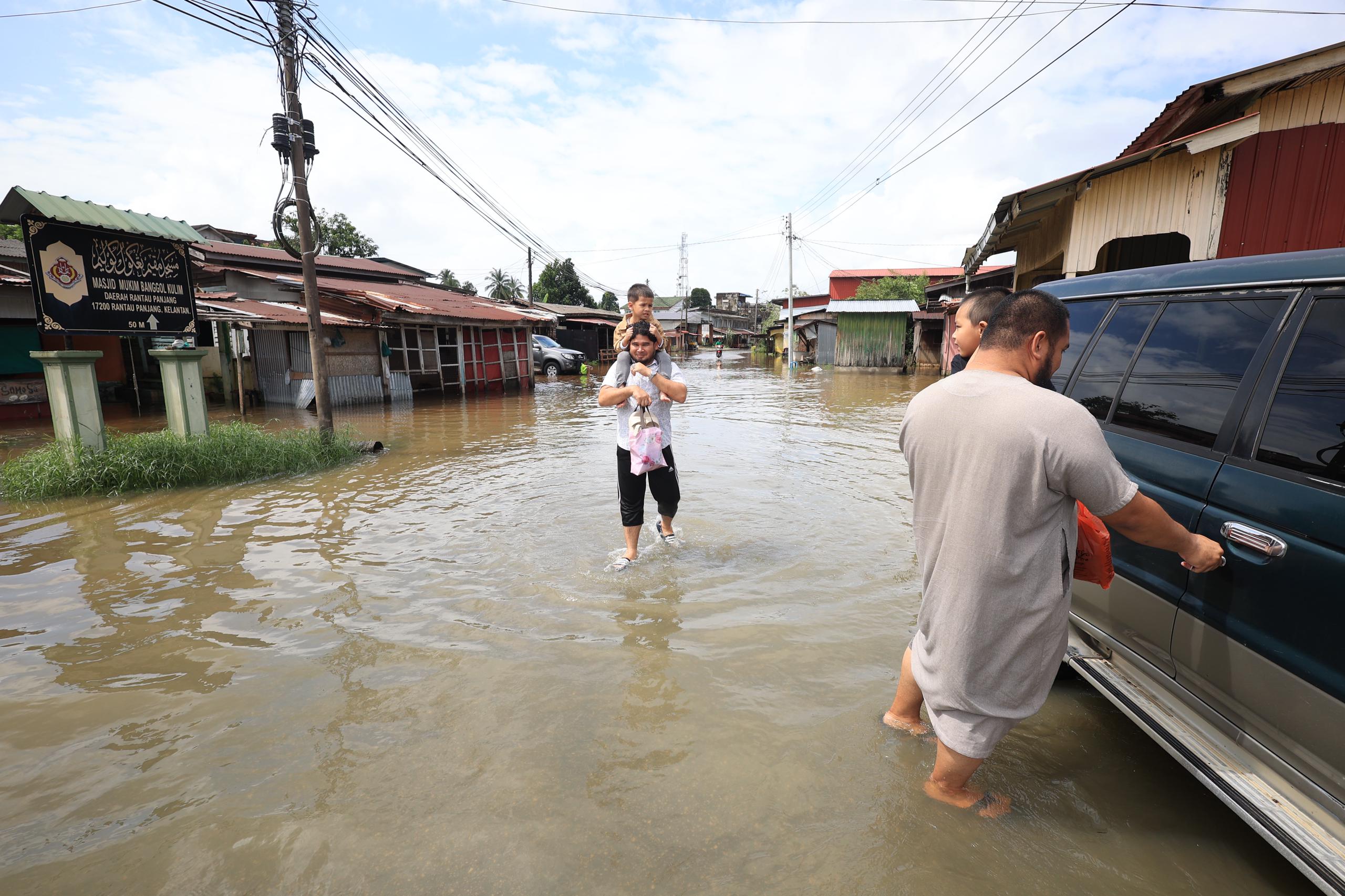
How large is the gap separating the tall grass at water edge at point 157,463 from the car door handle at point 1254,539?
9224 mm

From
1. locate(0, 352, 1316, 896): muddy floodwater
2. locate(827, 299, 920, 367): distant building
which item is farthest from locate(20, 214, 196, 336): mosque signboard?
locate(827, 299, 920, 367): distant building

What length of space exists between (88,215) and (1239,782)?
36.0 feet

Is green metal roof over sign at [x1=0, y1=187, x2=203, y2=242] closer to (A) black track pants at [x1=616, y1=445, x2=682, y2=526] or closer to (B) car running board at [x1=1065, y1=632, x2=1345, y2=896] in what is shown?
(A) black track pants at [x1=616, y1=445, x2=682, y2=526]

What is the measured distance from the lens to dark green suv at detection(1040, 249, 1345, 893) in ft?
5.60

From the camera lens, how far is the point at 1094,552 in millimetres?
2100

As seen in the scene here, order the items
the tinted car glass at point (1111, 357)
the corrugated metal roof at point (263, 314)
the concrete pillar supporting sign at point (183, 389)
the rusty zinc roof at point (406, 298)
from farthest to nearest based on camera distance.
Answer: the rusty zinc roof at point (406, 298), the corrugated metal roof at point (263, 314), the concrete pillar supporting sign at point (183, 389), the tinted car glass at point (1111, 357)

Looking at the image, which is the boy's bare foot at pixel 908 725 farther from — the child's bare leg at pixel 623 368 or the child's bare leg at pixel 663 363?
the child's bare leg at pixel 623 368

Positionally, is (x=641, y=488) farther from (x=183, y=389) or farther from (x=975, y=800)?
(x=183, y=389)

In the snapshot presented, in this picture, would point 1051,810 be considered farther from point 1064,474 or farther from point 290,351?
point 290,351

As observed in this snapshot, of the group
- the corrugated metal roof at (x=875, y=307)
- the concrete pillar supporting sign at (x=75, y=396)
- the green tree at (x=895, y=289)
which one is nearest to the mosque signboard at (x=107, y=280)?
the concrete pillar supporting sign at (x=75, y=396)

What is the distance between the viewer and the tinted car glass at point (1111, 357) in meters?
2.65

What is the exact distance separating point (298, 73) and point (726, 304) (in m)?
81.4

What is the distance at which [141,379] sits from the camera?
1662 centimetres

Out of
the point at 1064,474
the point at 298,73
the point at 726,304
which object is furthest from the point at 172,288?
the point at 726,304
